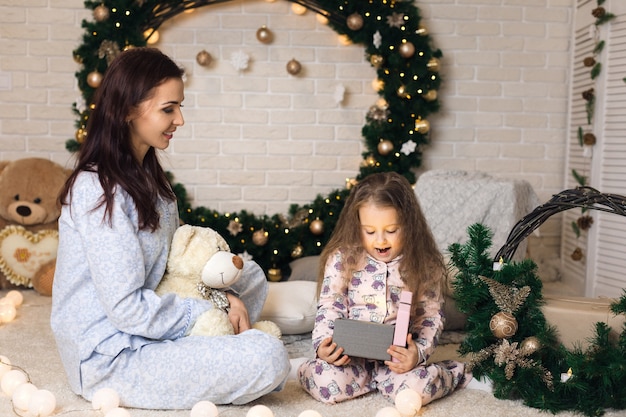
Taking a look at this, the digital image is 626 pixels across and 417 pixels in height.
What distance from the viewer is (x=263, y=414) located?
204cm

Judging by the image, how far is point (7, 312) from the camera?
3307 mm

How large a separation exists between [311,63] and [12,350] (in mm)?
2261

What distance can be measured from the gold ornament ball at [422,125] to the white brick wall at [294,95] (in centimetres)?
25

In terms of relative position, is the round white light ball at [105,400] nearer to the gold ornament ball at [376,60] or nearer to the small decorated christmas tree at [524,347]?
the small decorated christmas tree at [524,347]

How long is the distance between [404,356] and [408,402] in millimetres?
148

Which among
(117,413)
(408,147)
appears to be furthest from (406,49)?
(117,413)

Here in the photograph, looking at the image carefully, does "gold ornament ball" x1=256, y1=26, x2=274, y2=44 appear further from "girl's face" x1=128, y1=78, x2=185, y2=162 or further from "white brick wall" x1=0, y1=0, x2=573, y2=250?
"girl's face" x1=128, y1=78, x2=185, y2=162

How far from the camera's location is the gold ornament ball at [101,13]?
13.4ft

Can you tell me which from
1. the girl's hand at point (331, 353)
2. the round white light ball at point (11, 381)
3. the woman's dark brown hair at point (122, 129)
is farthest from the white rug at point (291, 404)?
the woman's dark brown hair at point (122, 129)

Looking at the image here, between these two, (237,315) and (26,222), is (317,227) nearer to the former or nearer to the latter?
(26,222)

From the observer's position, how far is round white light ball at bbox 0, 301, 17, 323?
3.29m

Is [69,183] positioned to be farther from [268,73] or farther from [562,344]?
[268,73]

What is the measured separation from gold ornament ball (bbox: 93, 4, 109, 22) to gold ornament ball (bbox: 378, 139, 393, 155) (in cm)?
159

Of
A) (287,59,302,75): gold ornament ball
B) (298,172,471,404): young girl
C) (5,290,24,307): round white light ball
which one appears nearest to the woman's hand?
(298,172,471,404): young girl
